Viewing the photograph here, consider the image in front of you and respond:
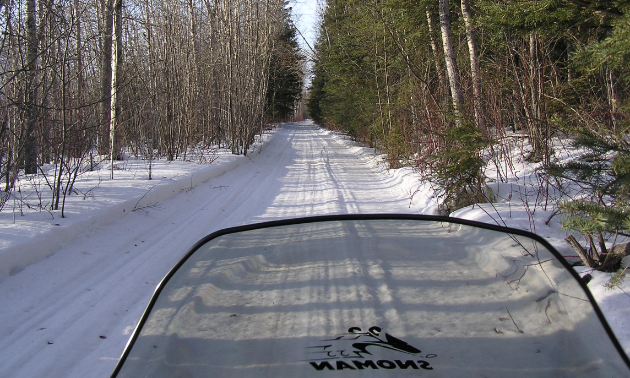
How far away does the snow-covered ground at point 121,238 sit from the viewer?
2.97 m

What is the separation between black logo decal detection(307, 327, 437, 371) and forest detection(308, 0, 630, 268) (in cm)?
205

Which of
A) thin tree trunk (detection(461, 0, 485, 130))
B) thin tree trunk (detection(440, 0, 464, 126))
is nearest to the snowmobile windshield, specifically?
thin tree trunk (detection(461, 0, 485, 130))

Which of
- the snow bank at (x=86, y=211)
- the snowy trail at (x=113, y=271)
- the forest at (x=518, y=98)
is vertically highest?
the forest at (x=518, y=98)

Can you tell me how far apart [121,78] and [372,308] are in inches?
513

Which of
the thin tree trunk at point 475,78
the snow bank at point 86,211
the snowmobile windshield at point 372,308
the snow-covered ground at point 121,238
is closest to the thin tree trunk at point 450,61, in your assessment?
the thin tree trunk at point 475,78

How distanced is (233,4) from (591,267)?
61.5 ft

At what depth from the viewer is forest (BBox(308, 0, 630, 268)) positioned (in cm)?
327

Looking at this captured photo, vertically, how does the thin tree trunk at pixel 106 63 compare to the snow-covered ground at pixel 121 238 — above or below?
above

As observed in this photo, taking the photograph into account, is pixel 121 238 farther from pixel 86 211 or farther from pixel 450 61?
pixel 450 61

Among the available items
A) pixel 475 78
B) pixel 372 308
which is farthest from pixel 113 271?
pixel 475 78

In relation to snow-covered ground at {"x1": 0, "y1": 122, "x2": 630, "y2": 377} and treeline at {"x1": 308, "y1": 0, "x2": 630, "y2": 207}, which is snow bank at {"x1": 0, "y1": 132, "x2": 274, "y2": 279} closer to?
snow-covered ground at {"x1": 0, "y1": 122, "x2": 630, "y2": 377}

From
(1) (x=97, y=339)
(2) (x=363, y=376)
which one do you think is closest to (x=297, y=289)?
(2) (x=363, y=376)

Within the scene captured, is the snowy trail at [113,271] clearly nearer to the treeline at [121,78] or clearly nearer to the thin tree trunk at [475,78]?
the treeline at [121,78]

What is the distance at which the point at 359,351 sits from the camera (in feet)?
4.23
